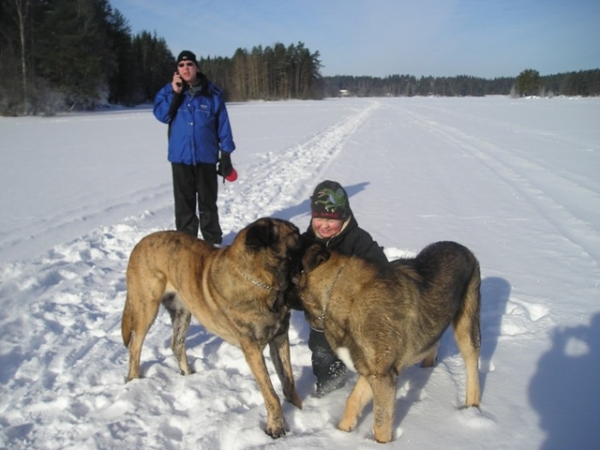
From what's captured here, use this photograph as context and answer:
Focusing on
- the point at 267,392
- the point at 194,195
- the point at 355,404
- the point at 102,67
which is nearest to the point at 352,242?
the point at 355,404

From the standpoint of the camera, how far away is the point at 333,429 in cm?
295

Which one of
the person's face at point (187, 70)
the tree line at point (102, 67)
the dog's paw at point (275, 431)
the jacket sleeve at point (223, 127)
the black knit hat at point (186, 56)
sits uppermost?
the tree line at point (102, 67)

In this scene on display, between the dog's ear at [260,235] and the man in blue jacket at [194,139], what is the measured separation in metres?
3.23

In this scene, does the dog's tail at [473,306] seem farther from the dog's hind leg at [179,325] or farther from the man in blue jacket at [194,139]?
the man in blue jacket at [194,139]

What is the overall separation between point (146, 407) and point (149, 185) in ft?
26.2

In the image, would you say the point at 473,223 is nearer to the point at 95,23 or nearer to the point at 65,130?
the point at 65,130

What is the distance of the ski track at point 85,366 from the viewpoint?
2.89 metres

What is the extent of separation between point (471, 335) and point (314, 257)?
1465 millimetres

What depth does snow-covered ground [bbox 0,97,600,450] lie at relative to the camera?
9.48ft

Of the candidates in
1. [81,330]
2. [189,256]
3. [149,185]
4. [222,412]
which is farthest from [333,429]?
[149,185]

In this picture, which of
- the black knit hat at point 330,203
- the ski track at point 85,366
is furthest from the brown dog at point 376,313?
the ski track at point 85,366

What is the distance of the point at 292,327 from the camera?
14.3ft

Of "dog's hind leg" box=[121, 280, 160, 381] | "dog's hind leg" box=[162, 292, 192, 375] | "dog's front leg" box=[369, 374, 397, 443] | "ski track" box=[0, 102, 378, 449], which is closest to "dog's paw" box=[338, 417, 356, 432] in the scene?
"dog's front leg" box=[369, 374, 397, 443]

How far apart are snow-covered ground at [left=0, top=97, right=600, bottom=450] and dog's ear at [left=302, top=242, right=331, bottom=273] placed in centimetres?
124
